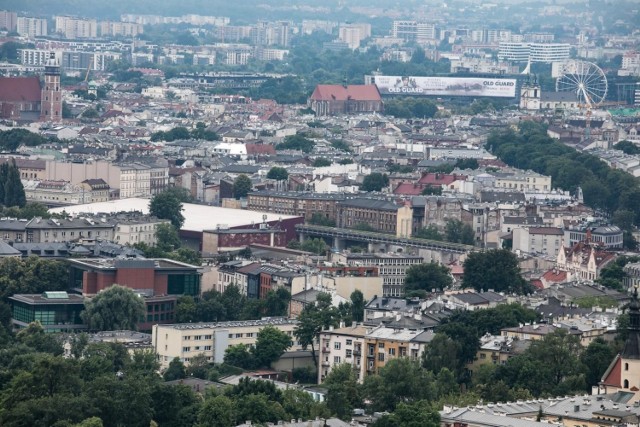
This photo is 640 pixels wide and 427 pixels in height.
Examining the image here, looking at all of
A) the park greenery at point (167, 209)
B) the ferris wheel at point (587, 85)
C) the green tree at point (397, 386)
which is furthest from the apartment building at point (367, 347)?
the ferris wheel at point (587, 85)

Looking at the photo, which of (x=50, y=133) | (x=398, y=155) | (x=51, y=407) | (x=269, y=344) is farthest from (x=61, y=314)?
(x=50, y=133)

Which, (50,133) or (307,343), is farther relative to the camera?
(50,133)

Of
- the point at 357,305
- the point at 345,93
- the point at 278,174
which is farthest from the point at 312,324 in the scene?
the point at 345,93

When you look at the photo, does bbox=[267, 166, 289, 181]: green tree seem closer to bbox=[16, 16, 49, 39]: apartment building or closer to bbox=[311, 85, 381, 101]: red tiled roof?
bbox=[311, 85, 381, 101]: red tiled roof

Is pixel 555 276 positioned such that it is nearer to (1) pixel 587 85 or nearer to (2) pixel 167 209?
(2) pixel 167 209

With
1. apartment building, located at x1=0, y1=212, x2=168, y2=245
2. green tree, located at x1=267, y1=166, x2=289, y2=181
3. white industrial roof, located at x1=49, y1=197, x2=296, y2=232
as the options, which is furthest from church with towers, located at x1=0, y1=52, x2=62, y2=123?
apartment building, located at x1=0, y1=212, x2=168, y2=245

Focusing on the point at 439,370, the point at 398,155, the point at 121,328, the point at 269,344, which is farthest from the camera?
the point at 398,155

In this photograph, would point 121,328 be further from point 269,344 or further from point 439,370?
point 439,370
